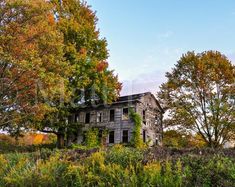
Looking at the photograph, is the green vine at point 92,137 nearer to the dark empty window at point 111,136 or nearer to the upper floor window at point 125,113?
the dark empty window at point 111,136

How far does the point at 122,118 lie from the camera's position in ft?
99.1

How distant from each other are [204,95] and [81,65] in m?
12.5

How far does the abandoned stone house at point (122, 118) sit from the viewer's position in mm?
29891

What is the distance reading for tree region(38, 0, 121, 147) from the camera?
85.4 feet

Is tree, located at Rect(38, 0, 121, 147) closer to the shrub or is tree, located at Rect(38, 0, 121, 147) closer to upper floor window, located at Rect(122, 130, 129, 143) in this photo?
upper floor window, located at Rect(122, 130, 129, 143)

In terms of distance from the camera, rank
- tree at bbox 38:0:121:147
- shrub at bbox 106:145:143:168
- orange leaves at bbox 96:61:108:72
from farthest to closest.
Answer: orange leaves at bbox 96:61:108:72, tree at bbox 38:0:121:147, shrub at bbox 106:145:143:168

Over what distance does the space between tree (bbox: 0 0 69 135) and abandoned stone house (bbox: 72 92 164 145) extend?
477 inches

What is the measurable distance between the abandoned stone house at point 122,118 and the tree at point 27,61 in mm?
12125

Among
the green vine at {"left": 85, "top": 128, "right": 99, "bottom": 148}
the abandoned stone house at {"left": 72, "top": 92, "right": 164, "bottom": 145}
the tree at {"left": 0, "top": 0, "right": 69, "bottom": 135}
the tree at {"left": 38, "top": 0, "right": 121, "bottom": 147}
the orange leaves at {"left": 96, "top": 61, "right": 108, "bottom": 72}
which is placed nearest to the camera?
the tree at {"left": 0, "top": 0, "right": 69, "bottom": 135}

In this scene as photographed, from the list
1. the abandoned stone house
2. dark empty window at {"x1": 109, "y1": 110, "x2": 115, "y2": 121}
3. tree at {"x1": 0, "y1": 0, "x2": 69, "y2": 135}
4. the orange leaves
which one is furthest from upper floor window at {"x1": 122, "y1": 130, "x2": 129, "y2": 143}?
tree at {"x1": 0, "y1": 0, "x2": 69, "y2": 135}

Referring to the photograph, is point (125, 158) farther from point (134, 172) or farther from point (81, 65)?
point (81, 65)

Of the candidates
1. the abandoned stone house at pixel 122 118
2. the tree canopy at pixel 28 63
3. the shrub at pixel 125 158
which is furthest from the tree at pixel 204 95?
the shrub at pixel 125 158

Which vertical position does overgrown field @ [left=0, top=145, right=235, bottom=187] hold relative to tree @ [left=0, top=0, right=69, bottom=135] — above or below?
below

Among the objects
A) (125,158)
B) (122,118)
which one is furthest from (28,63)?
(122,118)
